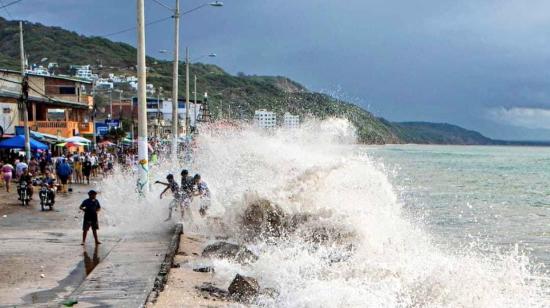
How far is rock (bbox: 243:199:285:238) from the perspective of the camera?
16.4m

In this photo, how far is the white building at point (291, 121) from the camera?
82.5 ft

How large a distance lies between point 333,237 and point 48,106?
42326mm

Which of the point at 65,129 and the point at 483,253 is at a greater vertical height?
the point at 65,129

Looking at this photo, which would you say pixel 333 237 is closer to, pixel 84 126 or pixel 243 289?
pixel 243 289

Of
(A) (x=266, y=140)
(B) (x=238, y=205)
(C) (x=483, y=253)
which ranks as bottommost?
(C) (x=483, y=253)

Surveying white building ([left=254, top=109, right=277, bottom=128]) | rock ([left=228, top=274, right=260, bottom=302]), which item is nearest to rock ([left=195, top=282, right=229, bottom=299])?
rock ([left=228, top=274, right=260, bottom=302])

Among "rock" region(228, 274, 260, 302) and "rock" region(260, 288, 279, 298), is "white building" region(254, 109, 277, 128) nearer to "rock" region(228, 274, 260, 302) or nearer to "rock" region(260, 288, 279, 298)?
"rock" region(260, 288, 279, 298)

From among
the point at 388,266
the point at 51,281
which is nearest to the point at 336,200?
the point at 388,266

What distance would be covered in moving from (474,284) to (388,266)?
1.54m

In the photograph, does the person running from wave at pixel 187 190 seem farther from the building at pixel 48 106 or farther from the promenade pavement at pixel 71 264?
the building at pixel 48 106

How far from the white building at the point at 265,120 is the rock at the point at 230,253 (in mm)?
13578

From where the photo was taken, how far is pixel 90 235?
1535 cm

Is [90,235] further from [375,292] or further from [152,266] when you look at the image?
[375,292]

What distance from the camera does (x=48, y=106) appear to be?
52.3 m
